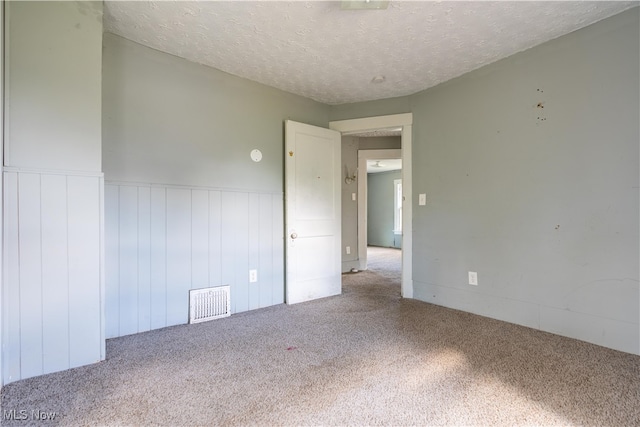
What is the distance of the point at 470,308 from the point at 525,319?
18.2 inches

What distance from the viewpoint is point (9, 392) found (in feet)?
5.26

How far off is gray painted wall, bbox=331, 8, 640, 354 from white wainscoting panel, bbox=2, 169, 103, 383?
2829 millimetres

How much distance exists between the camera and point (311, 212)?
347 cm

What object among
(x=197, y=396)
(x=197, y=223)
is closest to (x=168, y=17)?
(x=197, y=223)

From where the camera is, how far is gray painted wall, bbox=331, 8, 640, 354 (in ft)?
6.91

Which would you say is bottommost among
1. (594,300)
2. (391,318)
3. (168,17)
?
(391,318)

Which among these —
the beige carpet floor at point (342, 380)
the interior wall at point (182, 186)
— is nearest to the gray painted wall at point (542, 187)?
the beige carpet floor at point (342, 380)

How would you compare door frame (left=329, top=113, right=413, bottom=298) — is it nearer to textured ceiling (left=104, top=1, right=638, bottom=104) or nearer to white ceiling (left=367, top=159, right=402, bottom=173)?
textured ceiling (left=104, top=1, right=638, bottom=104)

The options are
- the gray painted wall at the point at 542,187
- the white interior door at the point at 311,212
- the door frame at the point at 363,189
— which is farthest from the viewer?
the door frame at the point at 363,189

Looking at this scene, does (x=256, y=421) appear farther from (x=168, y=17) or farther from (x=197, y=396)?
(x=168, y=17)

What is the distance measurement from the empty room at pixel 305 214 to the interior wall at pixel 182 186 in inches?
Result: 0.6

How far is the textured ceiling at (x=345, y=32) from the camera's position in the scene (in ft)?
6.54

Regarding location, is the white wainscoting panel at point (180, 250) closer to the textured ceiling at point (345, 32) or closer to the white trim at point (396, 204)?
the textured ceiling at point (345, 32)

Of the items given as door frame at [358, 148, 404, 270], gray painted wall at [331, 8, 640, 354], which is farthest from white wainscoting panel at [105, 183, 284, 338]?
door frame at [358, 148, 404, 270]
